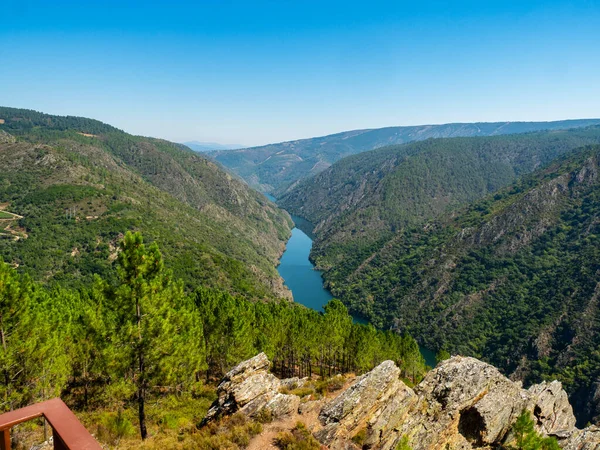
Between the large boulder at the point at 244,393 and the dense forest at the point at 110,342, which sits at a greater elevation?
the dense forest at the point at 110,342

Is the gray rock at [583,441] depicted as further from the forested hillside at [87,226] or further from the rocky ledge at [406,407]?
the forested hillside at [87,226]

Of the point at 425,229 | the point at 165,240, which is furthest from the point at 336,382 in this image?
the point at 425,229

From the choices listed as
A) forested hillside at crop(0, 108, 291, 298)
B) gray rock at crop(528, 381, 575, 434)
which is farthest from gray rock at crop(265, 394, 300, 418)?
forested hillside at crop(0, 108, 291, 298)

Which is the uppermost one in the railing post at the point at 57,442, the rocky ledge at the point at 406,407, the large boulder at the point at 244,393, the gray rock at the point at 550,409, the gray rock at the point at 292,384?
the railing post at the point at 57,442

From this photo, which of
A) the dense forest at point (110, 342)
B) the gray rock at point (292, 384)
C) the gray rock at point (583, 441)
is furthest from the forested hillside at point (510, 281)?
the dense forest at point (110, 342)

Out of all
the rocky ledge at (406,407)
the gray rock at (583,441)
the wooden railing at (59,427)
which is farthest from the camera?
the gray rock at (583,441)
